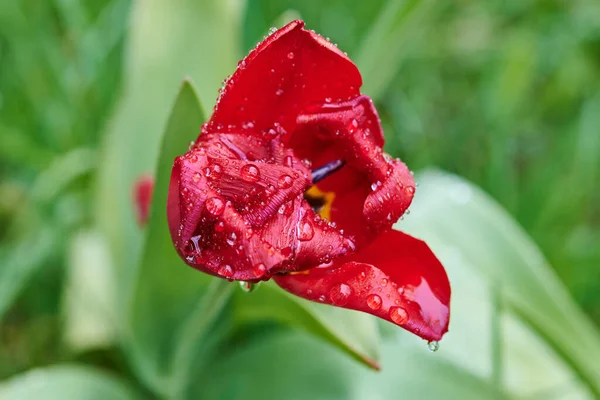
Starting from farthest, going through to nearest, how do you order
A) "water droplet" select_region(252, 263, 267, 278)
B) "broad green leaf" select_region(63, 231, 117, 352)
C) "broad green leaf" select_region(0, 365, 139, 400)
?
"broad green leaf" select_region(63, 231, 117, 352) → "broad green leaf" select_region(0, 365, 139, 400) → "water droplet" select_region(252, 263, 267, 278)

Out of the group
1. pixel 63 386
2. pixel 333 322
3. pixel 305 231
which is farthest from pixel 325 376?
pixel 305 231

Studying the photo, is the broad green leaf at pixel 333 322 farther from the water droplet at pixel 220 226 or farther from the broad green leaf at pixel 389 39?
the broad green leaf at pixel 389 39

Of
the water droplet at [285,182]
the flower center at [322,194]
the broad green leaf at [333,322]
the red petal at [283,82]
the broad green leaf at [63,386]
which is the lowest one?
the broad green leaf at [63,386]

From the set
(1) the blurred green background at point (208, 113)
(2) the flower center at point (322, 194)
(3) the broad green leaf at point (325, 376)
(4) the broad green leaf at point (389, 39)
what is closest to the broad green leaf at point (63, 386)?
(1) the blurred green background at point (208, 113)

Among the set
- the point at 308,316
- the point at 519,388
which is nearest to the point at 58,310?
the point at 308,316

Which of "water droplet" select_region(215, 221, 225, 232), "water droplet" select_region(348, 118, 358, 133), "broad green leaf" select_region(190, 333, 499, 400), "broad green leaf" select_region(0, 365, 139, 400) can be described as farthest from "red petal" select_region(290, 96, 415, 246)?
"broad green leaf" select_region(0, 365, 139, 400)

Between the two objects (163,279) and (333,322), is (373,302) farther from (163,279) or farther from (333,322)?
(163,279)

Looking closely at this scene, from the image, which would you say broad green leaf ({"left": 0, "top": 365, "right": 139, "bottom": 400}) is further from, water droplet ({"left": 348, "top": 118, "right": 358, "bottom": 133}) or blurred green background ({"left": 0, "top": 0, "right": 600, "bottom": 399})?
water droplet ({"left": 348, "top": 118, "right": 358, "bottom": 133})

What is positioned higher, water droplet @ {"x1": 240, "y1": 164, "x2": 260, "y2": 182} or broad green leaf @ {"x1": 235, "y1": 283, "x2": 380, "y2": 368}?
water droplet @ {"x1": 240, "y1": 164, "x2": 260, "y2": 182}
